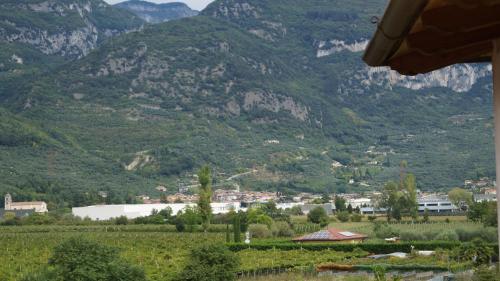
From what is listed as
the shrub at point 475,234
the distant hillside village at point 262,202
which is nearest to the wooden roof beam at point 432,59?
the shrub at point 475,234

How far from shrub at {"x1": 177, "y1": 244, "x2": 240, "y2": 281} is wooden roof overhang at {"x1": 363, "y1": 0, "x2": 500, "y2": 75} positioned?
30775 mm

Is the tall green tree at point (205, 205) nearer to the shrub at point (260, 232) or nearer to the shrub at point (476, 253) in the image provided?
the shrub at point (260, 232)

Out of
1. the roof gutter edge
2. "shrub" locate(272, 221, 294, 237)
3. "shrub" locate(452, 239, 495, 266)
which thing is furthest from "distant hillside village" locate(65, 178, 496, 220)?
the roof gutter edge

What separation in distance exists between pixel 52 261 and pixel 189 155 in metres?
137

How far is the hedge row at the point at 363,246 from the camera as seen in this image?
5312 centimetres

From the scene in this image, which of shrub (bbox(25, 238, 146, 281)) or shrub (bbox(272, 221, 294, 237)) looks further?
shrub (bbox(272, 221, 294, 237))

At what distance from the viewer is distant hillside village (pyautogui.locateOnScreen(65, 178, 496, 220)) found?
10738 centimetres

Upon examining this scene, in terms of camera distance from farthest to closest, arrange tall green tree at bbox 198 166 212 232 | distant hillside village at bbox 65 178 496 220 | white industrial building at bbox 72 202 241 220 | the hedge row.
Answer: distant hillside village at bbox 65 178 496 220 < white industrial building at bbox 72 202 241 220 < tall green tree at bbox 198 166 212 232 < the hedge row

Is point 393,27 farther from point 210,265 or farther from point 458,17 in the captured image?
point 210,265

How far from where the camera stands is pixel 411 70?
3826 millimetres

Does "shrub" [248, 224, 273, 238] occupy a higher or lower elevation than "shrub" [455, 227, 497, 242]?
higher

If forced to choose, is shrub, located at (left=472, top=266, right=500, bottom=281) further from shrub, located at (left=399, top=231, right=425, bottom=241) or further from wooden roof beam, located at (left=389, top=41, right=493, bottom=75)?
shrub, located at (left=399, top=231, right=425, bottom=241)

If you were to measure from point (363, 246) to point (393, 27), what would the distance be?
52088mm

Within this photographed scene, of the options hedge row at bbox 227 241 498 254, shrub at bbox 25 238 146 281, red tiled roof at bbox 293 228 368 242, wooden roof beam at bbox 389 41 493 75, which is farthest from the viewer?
Result: red tiled roof at bbox 293 228 368 242
